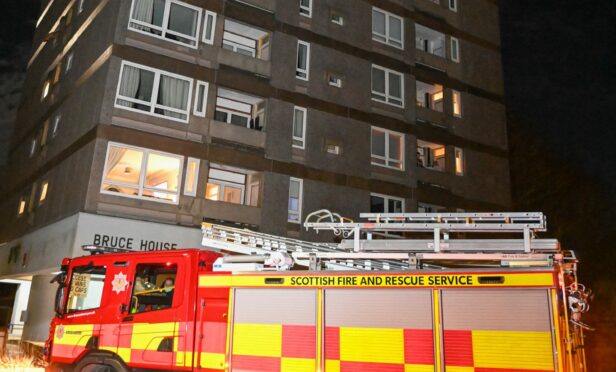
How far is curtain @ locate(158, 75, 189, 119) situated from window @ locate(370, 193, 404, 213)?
25.5 ft

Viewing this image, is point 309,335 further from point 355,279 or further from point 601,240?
point 601,240

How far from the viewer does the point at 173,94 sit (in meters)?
16.6

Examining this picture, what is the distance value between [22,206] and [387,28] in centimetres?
1697

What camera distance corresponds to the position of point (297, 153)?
18391 mm

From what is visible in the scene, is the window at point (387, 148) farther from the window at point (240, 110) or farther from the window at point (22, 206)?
the window at point (22, 206)

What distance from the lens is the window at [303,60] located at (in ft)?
63.3

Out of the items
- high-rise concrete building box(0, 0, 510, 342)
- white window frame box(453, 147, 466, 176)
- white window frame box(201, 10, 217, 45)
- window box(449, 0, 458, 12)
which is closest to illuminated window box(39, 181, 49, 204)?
high-rise concrete building box(0, 0, 510, 342)

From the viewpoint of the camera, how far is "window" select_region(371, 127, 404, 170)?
20406 mm

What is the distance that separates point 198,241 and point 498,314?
1130 centimetres

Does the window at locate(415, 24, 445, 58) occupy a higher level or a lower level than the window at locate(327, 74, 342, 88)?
higher

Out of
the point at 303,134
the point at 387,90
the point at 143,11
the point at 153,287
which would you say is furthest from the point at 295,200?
the point at 153,287

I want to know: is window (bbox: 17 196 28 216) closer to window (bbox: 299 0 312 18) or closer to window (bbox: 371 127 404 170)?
window (bbox: 299 0 312 18)

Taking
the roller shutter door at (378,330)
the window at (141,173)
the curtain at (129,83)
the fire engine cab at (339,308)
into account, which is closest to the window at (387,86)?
the window at (141,173)

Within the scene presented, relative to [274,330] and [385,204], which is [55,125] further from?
[274,330]
